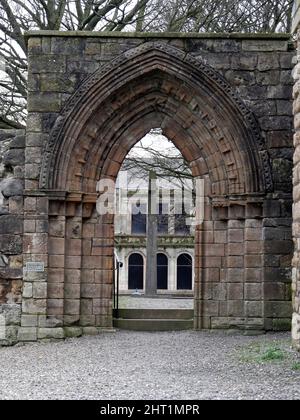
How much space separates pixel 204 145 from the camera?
11.1 metres

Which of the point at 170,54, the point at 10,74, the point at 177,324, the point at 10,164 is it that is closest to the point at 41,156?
the point at 10,164

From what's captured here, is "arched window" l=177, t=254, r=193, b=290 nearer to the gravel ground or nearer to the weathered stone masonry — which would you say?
the weathered stone masonry

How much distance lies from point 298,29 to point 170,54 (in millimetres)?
2890

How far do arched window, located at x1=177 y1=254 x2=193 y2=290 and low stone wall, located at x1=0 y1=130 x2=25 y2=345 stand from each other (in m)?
21.9

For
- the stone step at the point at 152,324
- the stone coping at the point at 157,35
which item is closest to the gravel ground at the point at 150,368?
the stone step at the point at 152,324

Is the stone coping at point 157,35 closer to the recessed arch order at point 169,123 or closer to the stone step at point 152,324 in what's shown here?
the recessed arch order at point 169,123

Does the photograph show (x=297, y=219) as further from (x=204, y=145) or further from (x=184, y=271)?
(x=184, y=271)

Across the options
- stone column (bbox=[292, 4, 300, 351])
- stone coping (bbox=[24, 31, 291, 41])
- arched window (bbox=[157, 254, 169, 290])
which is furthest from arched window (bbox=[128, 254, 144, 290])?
stone column (bbox=[292, 4, 300, 351])

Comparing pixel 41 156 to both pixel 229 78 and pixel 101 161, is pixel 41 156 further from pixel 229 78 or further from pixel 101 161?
pixel 229 78

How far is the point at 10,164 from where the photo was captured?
10664mm

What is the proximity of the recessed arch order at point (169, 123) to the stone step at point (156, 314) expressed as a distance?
241 centimetres

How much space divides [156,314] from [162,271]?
65.6 ft

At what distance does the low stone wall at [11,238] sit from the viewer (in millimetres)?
10367

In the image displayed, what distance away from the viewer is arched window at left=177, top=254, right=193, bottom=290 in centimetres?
3216
